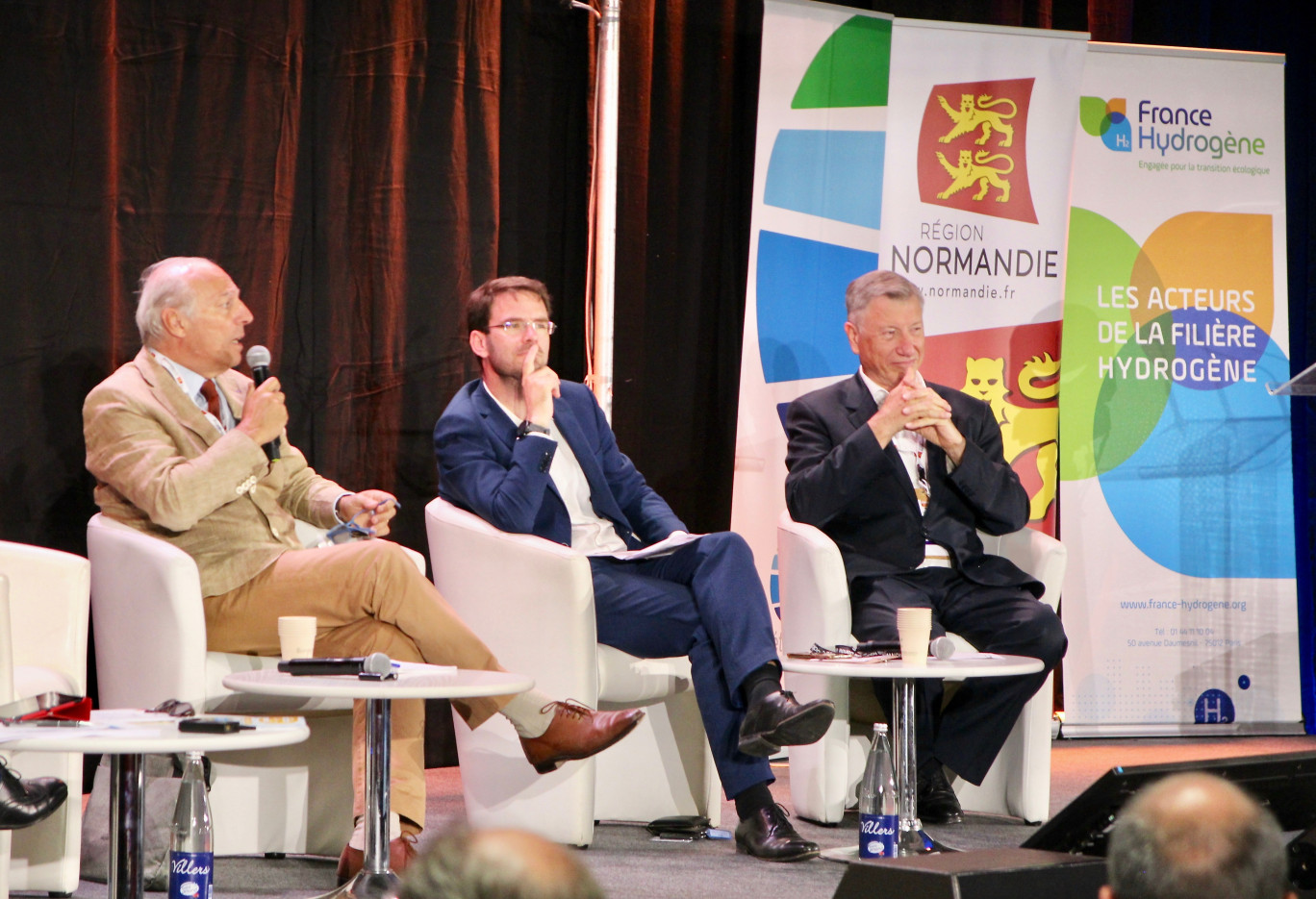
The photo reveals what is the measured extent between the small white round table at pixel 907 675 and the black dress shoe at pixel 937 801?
1.45ft

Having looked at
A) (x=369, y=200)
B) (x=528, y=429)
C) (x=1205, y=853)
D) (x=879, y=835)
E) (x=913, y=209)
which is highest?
(x=913, y=209)

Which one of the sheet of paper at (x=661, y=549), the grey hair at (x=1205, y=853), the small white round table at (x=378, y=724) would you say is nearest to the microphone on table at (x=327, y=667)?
the small white round table at (x=378, y=724)

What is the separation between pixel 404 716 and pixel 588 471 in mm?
938

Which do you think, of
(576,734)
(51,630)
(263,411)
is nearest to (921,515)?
(576,734)

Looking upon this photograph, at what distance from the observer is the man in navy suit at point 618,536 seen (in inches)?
122

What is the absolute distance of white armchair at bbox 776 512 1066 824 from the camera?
11.5 ft

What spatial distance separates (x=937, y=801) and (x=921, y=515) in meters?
0.69

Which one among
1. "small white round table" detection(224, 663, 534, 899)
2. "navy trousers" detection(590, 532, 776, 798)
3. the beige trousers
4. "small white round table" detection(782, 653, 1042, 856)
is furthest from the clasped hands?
"small white round table" detection(224, 663, 534, 899)

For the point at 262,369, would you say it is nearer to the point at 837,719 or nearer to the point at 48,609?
the point at 48,609

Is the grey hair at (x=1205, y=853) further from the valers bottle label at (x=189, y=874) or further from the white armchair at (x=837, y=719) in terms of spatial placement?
the white armchair at (x=837, y=719)

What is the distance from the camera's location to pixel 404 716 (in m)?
2.88

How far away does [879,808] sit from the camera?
296 cm

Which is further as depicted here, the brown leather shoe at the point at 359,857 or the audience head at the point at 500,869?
the brown leather shoe at the point at 359,857

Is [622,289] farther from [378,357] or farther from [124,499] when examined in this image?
[124,499]
